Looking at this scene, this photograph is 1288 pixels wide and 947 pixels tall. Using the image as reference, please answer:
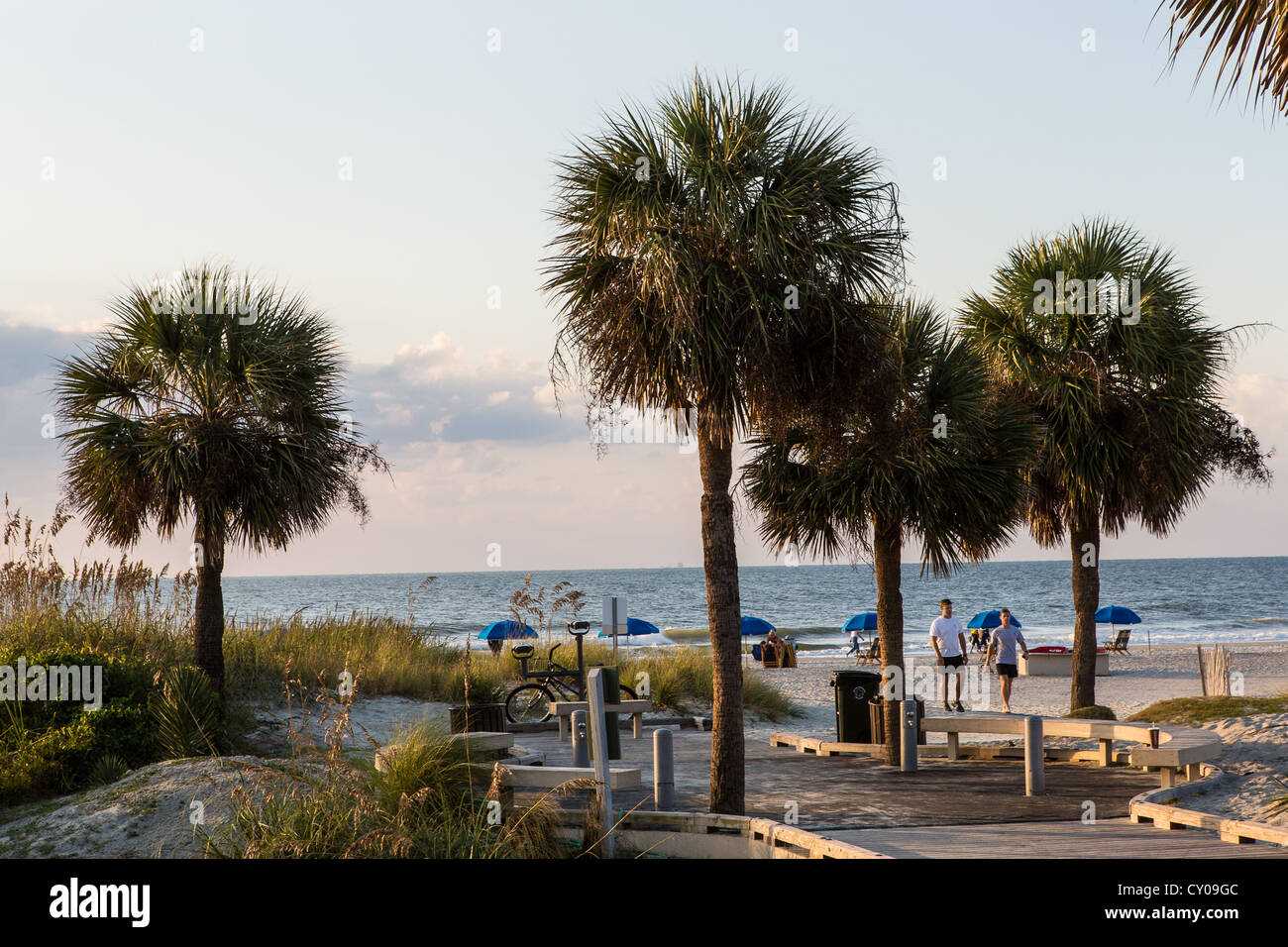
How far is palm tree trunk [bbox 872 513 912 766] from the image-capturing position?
13336 millimetres

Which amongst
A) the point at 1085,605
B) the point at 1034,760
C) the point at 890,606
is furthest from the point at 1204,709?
the point at 1034,760

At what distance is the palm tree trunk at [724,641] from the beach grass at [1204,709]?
850 centimetres

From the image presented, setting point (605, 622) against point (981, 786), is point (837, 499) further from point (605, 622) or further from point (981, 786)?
point (605, 622)

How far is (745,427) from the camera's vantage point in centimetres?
915

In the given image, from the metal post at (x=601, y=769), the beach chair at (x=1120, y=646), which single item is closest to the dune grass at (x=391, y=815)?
the metal post at (x=601, y=769)

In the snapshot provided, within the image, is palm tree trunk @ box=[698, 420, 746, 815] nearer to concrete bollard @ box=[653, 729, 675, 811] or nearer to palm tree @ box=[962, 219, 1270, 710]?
concrete bollard @ box=[653, 729, 675, 811]

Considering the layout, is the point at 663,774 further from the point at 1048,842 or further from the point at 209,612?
the point at 209,612

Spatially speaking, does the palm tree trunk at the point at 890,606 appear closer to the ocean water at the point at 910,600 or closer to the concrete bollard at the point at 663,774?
the concrete bollard at the point at 663,774

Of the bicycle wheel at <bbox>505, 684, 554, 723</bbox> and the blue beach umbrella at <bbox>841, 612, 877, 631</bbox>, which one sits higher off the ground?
the bicycle wheel at <bbox>505, 684, 554, 723</bbox>

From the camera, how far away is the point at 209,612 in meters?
13.8

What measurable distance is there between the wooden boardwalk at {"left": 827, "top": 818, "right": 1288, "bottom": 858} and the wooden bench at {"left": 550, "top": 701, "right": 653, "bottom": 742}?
4683 millimetres

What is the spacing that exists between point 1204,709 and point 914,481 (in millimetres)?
6460

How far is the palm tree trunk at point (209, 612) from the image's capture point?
13.7 m

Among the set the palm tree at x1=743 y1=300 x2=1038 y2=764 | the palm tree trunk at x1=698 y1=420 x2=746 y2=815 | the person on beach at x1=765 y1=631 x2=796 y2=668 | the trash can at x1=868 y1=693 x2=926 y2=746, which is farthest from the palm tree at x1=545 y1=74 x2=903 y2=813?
the person on beach at x1=765 y1=631 x2=796 y2=668
